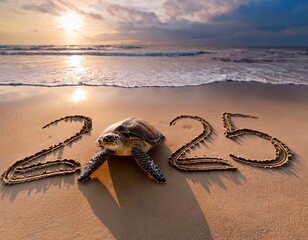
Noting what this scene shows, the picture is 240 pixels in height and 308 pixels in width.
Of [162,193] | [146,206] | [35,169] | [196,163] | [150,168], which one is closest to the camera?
[146,206]

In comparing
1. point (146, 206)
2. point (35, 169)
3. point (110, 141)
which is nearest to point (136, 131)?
point (110, 141)

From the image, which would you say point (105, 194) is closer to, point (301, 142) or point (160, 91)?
point (301, 142)

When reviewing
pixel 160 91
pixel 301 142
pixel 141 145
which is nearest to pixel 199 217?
pixel 141 145

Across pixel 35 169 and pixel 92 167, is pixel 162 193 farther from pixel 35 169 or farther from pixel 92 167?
pixel 35 169

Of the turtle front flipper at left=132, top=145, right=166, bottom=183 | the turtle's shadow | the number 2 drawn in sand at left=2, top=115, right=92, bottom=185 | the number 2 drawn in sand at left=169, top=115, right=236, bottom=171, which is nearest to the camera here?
the turtle's shadow

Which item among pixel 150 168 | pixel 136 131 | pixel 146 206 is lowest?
pixel 146 206

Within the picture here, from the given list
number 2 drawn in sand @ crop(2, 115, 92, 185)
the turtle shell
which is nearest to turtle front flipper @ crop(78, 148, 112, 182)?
number 2 drawn in sand @ crop(2, 115, 92, 185)

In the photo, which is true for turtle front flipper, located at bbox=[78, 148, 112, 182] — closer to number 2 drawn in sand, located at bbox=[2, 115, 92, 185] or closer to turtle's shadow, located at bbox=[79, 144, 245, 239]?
turtle's shadow, located at bbox=[79, 144, 245, 239]
